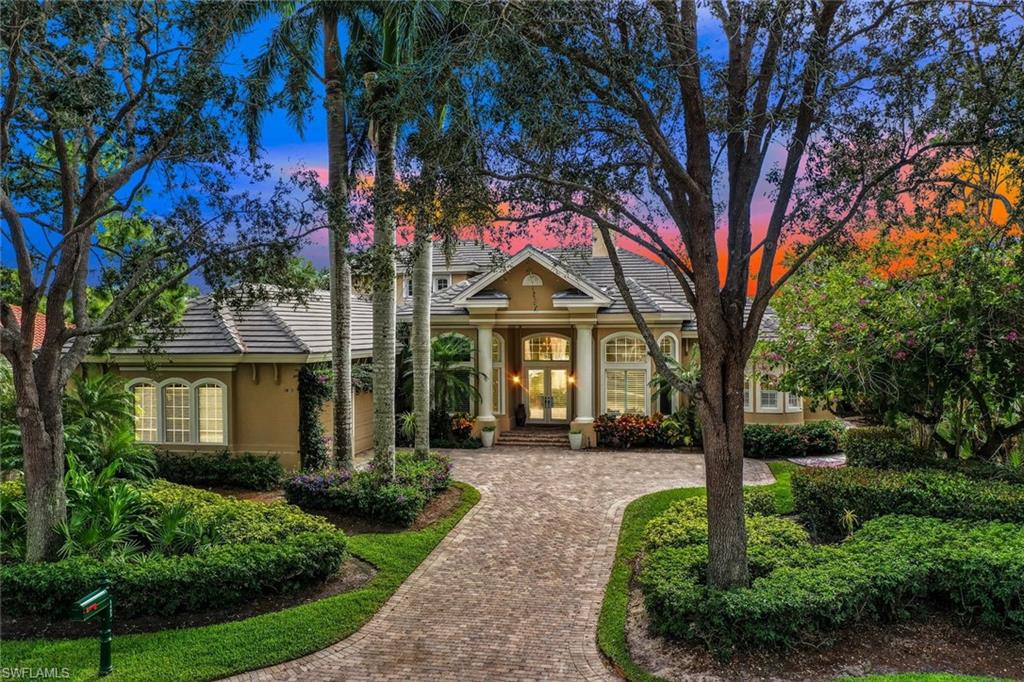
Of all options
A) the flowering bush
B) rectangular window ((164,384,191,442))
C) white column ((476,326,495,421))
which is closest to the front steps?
white column ((476,326,495,421))

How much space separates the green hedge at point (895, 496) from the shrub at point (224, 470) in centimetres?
1198

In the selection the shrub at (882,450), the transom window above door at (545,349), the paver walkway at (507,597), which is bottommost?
the paver walkway at (507,597)

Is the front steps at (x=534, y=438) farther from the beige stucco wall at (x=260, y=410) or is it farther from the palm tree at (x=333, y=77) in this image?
the palm tree at (x=333, y=77)

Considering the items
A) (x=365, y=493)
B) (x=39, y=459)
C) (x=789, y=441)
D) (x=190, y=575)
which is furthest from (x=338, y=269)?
(x=789, y=441)

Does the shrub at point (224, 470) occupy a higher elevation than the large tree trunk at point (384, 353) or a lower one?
lower

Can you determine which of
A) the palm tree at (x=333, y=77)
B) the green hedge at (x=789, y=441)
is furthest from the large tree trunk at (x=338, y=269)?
the green hedge at (x=789, y=441)

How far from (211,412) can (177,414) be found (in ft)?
3.62

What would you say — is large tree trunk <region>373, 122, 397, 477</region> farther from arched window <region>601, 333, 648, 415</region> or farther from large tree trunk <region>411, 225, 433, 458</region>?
arched window <region>601, 333, 648, 415</region>

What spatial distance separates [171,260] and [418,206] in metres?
4.17

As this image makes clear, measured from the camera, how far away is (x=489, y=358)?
21922mm

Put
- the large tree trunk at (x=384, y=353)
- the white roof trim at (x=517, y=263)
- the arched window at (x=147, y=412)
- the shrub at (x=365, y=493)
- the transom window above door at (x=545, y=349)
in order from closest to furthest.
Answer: the shrub at (x=365, y=493) → the large tree trunk at (x=384, y=353) → the arched window at (x=147, y=412) → the white roof trim at (x=517, y=263) → the transom window above door at (x=545, y=349)

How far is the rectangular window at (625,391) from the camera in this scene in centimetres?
2169

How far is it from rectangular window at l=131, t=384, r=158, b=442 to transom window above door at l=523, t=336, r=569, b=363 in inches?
479

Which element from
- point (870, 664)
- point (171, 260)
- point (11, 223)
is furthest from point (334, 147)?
point (870, 664)
